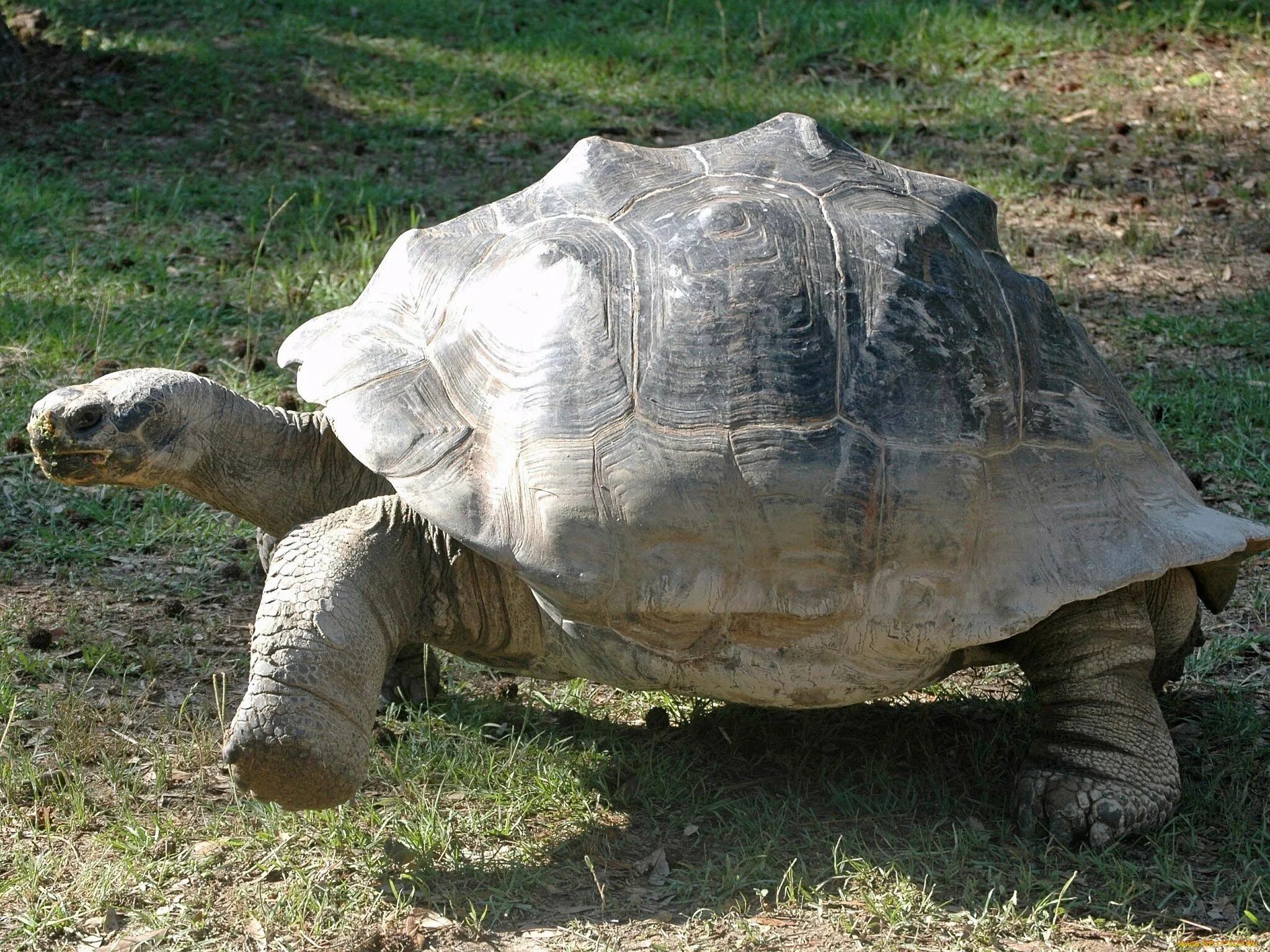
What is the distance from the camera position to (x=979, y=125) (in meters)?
9.81

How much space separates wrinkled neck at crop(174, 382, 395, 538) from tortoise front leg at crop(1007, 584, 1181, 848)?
2.15 meters

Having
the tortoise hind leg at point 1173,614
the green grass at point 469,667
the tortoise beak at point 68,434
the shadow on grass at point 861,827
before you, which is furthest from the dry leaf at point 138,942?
the tortoise hind leg at point 1173,614

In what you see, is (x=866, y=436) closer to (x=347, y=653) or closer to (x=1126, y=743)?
(x=1126, y=743)

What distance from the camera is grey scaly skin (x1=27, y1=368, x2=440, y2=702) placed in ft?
13.3

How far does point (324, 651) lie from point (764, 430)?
1304 mm

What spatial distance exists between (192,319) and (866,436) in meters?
4.46

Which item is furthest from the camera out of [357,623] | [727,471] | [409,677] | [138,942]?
[409,677]

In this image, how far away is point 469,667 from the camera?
5016 mm

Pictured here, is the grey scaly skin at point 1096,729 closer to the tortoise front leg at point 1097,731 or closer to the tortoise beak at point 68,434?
the tortoise front leg at point 1097,731

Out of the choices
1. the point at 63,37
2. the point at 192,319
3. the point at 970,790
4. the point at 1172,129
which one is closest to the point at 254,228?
the point at 192,319

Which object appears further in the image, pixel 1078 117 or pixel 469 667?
pixel 1078 117

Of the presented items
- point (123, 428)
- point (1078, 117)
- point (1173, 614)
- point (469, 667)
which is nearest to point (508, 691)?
point (469, 667)

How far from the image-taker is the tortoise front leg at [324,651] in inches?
140

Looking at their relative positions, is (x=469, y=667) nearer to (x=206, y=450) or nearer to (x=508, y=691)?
(x=508, y=691)
